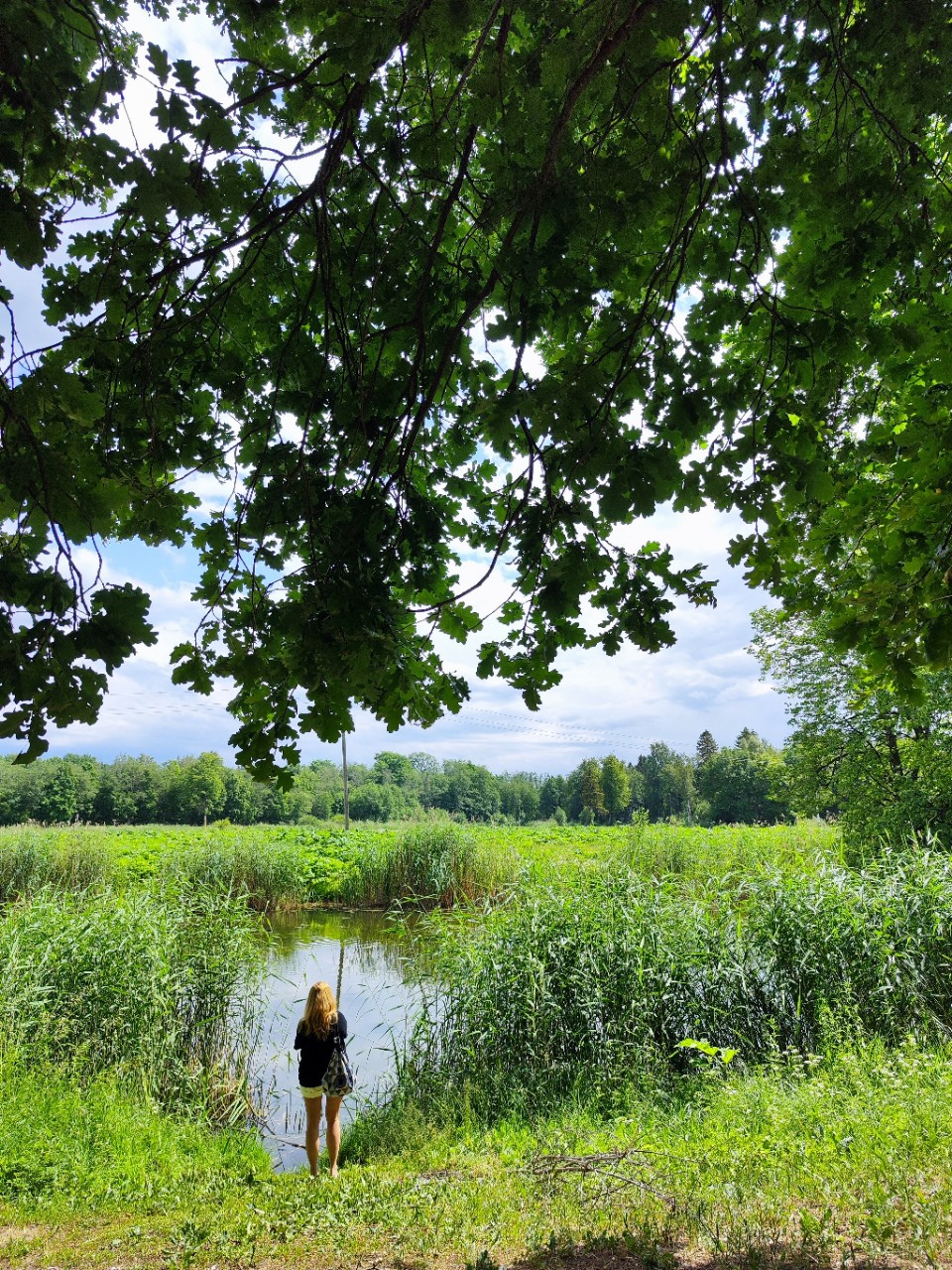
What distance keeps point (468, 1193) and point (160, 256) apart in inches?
199

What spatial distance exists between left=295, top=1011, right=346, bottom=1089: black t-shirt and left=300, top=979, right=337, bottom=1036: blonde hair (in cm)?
3

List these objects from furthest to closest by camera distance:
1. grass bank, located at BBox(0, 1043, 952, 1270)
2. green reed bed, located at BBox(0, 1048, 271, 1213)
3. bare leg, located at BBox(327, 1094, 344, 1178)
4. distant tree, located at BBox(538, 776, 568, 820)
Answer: distant tree, located at BBox(538, 776, 568, 820)
bare leg, located at BBox(327, 1094, 344, 1178)
green reed bed, located at BBox(0, 1048, 271, 1213)
grass bank, located at BBox(0, 1043, 952, 1270)

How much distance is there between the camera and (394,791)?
72312 millimetres

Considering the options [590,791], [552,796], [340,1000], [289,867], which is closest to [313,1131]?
[340,1000]

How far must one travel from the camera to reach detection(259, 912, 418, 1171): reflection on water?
6930 mm

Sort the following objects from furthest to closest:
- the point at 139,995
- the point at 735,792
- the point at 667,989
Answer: the point at 735,792
the point at 139,995
the point at 667,989

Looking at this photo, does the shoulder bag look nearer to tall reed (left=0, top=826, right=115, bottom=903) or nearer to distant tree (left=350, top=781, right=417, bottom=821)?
tall reed (left=0, top=826, right=115, bottom=903)

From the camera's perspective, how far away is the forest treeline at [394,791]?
57.4 m

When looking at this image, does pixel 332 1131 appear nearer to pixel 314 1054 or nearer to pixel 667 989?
pixel 314 1054

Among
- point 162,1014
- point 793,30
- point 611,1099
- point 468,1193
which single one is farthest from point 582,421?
point 162,1014

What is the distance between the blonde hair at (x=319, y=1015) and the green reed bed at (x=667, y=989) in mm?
1207

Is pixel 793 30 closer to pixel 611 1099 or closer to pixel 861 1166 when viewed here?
pixel 861 1166

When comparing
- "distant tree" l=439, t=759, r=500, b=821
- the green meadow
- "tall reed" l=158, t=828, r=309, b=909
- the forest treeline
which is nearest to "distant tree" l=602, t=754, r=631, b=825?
the forest treeline

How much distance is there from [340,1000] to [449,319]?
8906mm
